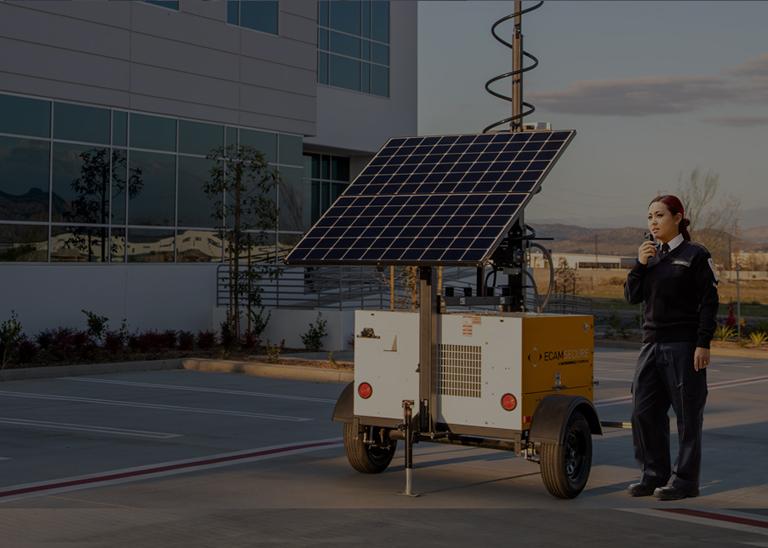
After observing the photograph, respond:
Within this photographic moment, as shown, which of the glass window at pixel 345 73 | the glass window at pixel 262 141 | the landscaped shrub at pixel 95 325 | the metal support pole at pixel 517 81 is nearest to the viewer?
the metal support pole at pixel 517 81

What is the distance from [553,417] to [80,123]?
67.3 ft

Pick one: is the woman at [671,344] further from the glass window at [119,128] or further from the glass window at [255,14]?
the glass window at [255,14]

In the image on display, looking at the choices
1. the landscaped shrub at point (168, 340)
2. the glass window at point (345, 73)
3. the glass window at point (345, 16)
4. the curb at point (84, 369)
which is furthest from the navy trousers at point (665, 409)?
the glass window at point (345, 16)

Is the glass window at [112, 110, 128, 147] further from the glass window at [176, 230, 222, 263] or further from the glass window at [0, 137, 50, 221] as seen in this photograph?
the glass window at [176, 230, 222, 263]

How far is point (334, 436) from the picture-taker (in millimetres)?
13938

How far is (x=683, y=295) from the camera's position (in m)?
9.71

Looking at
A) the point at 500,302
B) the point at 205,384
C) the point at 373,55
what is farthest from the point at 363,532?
the point at 373,55

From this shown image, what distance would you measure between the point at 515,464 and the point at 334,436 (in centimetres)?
279

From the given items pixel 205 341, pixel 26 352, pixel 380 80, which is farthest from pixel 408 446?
pixel 380 80

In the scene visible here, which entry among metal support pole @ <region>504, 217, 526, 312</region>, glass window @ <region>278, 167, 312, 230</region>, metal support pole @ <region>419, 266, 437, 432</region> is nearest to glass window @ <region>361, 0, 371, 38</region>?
glass window @ <region>278, 167, 312, 230</region>

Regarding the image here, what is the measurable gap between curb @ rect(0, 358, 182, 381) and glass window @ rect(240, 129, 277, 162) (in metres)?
9.82

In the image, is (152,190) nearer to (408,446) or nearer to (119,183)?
(119,183)

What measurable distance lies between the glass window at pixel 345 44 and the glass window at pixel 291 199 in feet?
18.9

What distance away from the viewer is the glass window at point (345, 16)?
3872cm
